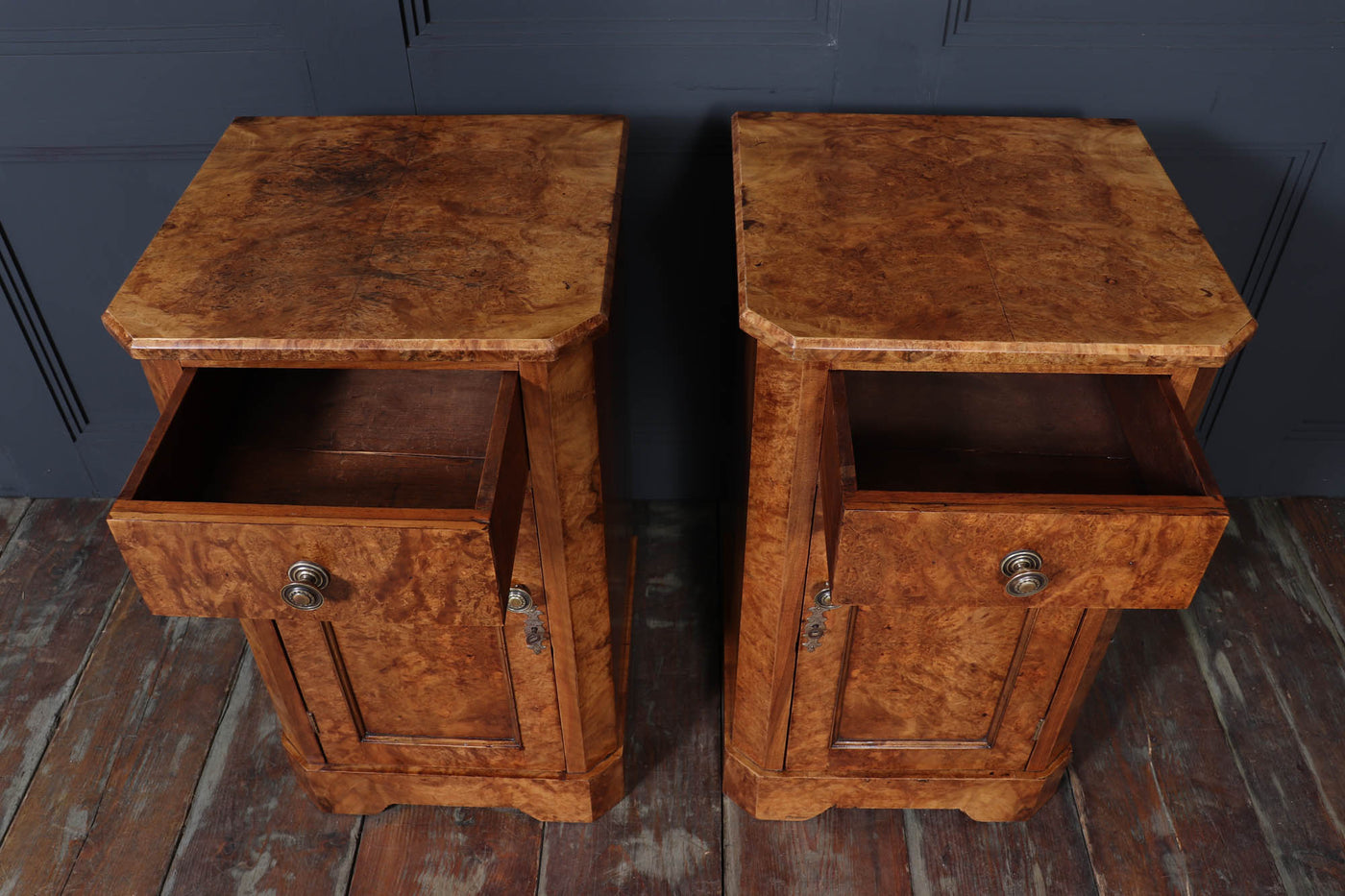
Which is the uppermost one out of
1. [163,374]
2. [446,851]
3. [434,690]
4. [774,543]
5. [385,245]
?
[385,245]

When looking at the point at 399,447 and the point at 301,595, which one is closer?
the point at 301,595

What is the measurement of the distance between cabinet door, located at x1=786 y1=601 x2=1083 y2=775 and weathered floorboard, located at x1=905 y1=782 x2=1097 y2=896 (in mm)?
142

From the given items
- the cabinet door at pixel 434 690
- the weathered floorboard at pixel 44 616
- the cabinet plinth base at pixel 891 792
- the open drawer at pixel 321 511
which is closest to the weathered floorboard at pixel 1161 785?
the cabinet plinth base at pixel 891 792

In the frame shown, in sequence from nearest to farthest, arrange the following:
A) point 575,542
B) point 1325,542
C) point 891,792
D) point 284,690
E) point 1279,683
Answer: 1. point 575,542
2. point 284,690
3. point 891,792
4. point 1279,683
5. point 1325,542

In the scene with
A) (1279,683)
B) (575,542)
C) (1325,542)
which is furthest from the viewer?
(1325,542)

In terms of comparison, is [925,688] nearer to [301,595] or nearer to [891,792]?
[891,792]

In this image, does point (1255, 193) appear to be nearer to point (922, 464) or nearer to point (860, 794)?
point (922, 464)

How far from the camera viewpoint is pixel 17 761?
1.73 m

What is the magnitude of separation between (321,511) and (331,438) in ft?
1.20

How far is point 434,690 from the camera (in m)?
1.50

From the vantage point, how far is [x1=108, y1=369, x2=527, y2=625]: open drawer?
1030 millimetres

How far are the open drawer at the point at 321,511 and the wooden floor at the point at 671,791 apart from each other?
26.0 inches

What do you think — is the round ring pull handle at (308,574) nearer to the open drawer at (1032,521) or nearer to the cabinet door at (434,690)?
the cabinet door at (434,690)

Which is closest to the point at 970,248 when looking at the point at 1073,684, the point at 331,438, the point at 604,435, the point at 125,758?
the point at 604,435
